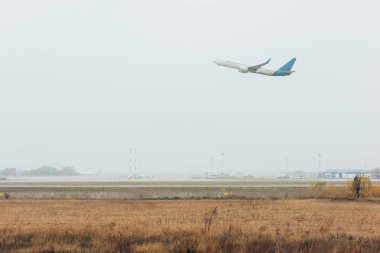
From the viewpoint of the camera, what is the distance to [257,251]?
20547 mm

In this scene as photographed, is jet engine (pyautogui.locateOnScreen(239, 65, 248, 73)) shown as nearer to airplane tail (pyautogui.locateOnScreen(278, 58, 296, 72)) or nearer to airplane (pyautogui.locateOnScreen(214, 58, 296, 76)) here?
airplane (pyautogui.locateOnScreen(214, 58, 296, 76))

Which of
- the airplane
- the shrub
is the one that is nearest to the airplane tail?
the airplane

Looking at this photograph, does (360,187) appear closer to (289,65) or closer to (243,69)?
(243,69)

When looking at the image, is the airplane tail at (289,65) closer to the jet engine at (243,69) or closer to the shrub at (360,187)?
the jet engine at (243,69)

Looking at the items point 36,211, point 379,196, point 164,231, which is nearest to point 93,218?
point 36,211

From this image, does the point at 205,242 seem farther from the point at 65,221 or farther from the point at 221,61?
the point at 221,61

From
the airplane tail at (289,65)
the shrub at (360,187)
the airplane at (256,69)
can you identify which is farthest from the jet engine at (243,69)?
the shrub at (360,187)

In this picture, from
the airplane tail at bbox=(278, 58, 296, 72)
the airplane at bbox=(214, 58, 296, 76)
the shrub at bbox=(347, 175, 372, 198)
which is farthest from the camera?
the airplane tail at bbox=(278, 58, 296, 72)

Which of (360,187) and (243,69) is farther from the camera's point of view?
(243,69)

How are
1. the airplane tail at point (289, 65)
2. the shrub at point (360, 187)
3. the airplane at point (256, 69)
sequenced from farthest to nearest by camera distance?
1. the airplane tail at point (289, 65)
2. the airplane at point (256, 69)
3. the shrub at point (360, 187)

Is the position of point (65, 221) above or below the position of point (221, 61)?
below

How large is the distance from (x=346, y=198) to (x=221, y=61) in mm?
30822

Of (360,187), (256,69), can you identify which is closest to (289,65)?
(256,69)

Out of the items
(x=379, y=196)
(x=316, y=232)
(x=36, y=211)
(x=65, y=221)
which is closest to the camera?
(x=316, y=232)
